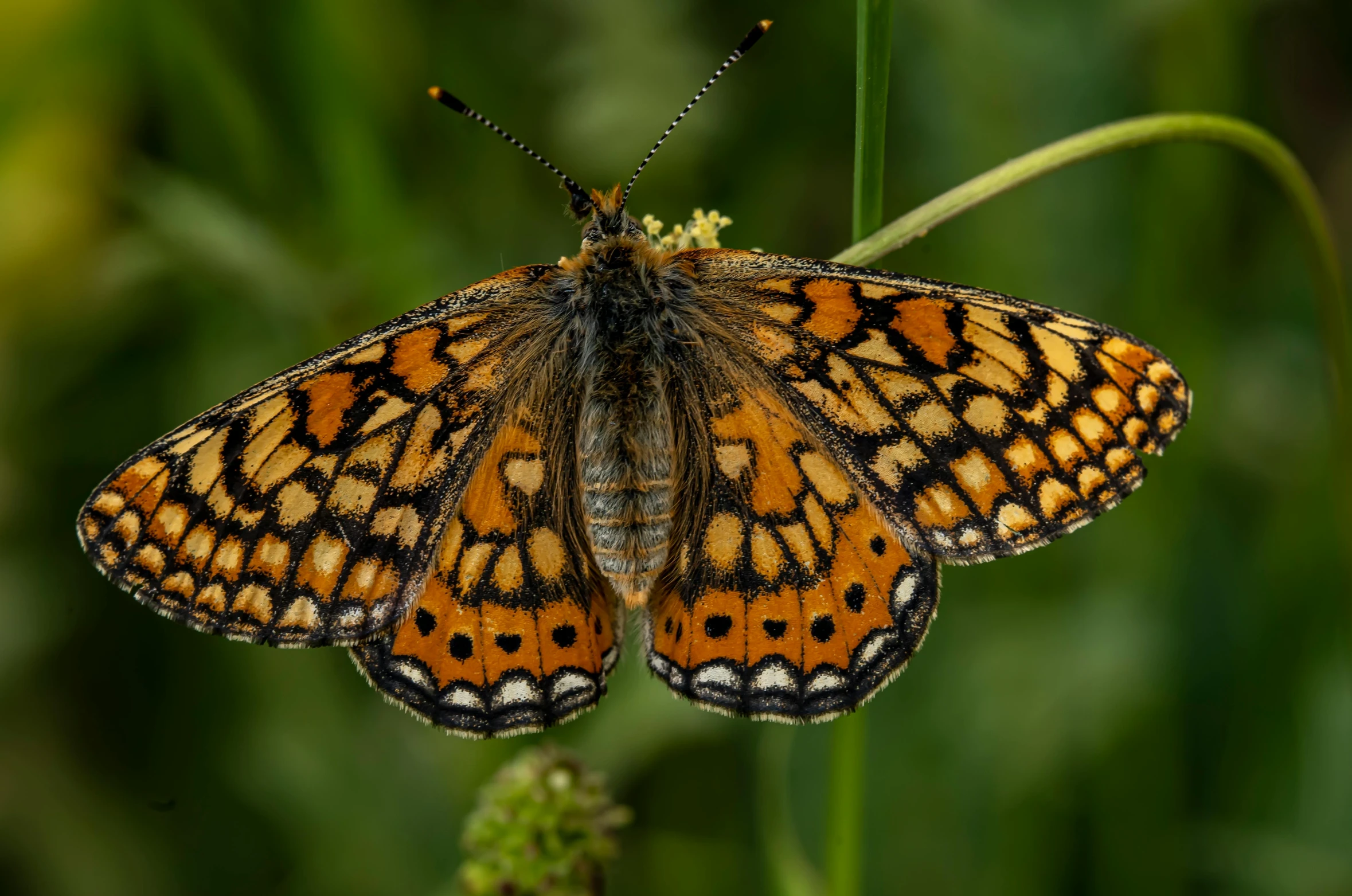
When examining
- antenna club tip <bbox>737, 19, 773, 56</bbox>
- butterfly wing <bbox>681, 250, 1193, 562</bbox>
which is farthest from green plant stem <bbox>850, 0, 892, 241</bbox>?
antenna club tip <bbox>737, 19, 773, 56</bbox>

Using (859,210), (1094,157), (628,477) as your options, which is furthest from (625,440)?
(1094,157)

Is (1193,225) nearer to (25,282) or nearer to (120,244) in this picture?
(120,244)

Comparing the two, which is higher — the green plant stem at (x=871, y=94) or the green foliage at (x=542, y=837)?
the green plant stem at (x=871, y=94)

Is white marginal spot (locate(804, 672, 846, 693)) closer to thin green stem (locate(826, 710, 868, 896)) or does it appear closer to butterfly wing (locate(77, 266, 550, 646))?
thin green stem (locate(826, 710, 868, 896))

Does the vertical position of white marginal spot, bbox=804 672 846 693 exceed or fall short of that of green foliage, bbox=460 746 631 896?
it exceeds it

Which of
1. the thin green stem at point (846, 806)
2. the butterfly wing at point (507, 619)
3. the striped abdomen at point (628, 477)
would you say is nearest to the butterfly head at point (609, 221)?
the striped abdomen at point (628, 477)

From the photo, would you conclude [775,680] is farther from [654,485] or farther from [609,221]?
[609,221]

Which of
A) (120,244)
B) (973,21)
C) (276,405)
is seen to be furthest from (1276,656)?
(120,244)

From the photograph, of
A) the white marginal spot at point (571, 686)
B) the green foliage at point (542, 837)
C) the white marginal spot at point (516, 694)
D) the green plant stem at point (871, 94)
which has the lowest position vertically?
the green foliage at point (542, 837)

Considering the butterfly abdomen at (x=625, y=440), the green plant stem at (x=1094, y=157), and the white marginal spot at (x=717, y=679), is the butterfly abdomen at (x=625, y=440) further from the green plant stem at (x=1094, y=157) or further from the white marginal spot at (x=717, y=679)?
the green plant stem at (x=1094, y=157)
